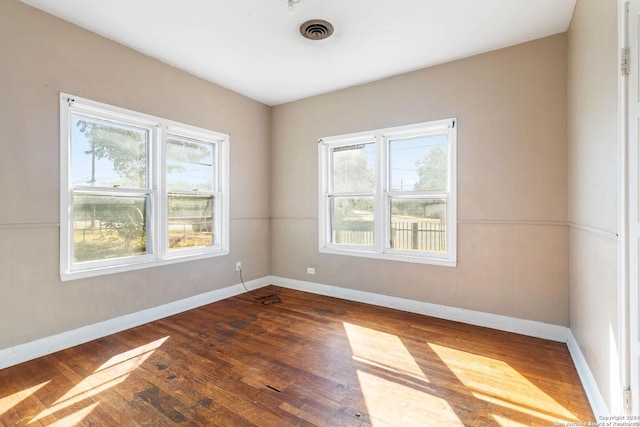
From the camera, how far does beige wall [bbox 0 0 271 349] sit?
7.47 feet

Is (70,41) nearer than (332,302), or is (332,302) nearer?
(70,41)

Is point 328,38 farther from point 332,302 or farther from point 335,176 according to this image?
point 332,302

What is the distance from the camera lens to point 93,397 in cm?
190

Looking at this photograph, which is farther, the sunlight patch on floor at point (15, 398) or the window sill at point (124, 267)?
the window sill at point (124, 267)

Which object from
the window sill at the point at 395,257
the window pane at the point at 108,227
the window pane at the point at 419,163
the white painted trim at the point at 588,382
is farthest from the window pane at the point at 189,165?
the white painted trim at the point at 588,382

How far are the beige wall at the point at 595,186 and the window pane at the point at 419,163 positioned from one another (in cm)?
112

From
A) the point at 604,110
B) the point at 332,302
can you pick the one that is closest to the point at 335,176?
the point at 332,302

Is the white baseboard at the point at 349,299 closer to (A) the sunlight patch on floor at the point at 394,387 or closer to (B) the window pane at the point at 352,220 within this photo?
(B) the window pane at the point at 352,220

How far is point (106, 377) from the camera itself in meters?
2.12

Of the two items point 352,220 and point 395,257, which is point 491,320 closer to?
point 395,257

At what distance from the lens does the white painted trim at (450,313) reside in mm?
2758

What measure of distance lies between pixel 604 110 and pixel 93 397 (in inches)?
141

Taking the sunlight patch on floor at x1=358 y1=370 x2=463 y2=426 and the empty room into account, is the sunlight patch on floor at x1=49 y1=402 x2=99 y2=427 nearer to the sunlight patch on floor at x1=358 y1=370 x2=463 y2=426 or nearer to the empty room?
the empty room

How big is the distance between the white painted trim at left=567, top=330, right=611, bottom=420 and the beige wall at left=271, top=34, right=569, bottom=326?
0.42 metres
